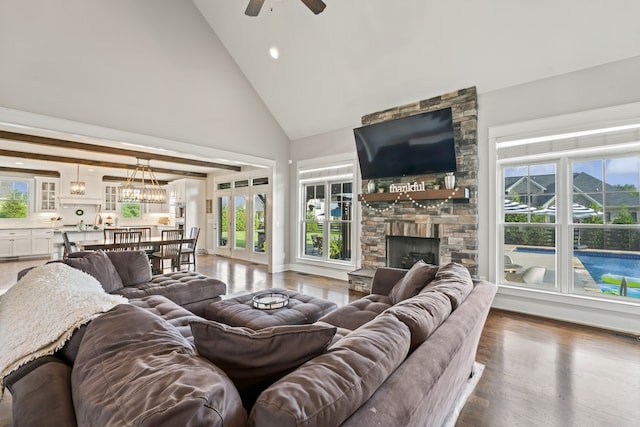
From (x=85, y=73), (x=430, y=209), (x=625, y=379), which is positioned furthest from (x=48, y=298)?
Answer: (x=430, y=209)

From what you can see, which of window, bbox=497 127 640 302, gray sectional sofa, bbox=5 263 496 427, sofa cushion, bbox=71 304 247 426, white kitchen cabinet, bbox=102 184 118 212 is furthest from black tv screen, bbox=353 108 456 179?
white kitchen cabinet, bbox=102 184 118 212

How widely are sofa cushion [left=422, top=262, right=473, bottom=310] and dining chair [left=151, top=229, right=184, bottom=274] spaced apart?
199 inches

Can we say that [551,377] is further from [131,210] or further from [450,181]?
[131,210]

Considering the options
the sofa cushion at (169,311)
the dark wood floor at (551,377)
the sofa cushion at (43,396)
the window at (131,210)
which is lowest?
the dark wood floor at (551,377)

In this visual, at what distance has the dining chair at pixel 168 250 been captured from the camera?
225 inches

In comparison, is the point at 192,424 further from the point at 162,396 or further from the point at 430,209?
the point at 430,209

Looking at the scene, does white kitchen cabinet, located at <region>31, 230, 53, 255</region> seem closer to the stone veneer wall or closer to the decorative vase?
the stone veneer wall

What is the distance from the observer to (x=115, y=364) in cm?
94

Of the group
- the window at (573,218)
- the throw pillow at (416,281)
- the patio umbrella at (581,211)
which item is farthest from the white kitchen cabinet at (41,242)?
the patio umbrella at (581,211)

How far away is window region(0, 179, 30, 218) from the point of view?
8.05 metres

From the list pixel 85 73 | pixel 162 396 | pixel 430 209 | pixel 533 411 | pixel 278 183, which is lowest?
pixel 533 411

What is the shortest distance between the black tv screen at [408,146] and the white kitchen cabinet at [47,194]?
9.03 m

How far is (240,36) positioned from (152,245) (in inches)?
164

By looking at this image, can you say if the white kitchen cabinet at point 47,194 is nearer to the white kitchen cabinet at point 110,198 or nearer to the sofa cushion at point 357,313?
the white kitchen cabinet at point 110,198
